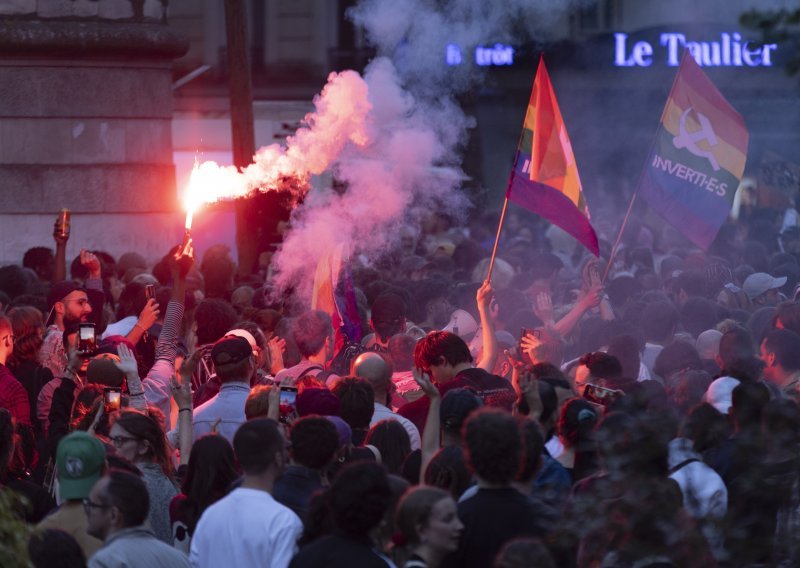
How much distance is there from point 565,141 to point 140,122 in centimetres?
684

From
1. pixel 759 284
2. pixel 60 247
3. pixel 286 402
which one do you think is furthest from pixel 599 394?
pixel 60 247

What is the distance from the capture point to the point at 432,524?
4.62 m

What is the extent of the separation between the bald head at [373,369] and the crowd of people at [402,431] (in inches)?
0.4

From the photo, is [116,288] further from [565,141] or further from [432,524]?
[432,524]

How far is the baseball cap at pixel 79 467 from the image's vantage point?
5391 mm

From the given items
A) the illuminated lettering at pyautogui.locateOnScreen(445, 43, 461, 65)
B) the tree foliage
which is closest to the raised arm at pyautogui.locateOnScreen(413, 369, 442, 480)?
the tree foliage

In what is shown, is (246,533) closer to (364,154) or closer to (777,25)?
(777,25)

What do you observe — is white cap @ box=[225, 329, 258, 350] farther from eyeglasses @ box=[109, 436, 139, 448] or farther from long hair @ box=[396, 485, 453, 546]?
long hair @ box=[396, 485, 453, 546]

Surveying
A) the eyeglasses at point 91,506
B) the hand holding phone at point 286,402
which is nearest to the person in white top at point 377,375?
the hand holding phone at point 286,402

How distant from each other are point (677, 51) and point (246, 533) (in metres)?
24.3

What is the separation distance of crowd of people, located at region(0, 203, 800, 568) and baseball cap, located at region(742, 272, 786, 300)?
0.08ft

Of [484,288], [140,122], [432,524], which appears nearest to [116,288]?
[140,122]

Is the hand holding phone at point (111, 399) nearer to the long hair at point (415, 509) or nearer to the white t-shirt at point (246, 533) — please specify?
the white t-shirt at point (246, 533)

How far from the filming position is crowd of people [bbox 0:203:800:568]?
13.0 ft
